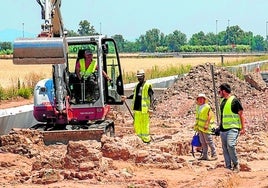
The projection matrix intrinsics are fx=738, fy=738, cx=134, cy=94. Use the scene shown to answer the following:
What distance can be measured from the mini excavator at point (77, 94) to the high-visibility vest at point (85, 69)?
0.08 meters

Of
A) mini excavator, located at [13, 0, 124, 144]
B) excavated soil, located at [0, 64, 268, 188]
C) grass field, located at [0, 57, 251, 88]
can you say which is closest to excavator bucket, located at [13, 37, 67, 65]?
excavated soil, located at [0, 64, 268, 188]

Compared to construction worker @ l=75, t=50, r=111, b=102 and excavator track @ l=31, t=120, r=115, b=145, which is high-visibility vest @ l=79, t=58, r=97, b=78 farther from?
excavator track @ l=31, t=120, r=115, b=145

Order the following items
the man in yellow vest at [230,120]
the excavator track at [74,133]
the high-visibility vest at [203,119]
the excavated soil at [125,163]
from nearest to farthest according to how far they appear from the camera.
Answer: the excavated soil at [125,163]
the man in yellow vest at [230,120]
the high-visibility vest at [203,119]
the excavator track at [74,133]

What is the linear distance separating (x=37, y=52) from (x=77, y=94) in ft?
13.0

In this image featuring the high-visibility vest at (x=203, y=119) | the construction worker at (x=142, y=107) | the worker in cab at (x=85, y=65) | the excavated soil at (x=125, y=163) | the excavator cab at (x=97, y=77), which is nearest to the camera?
the excavated soil at (x=125, y=163)

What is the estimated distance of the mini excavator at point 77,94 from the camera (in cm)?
1569

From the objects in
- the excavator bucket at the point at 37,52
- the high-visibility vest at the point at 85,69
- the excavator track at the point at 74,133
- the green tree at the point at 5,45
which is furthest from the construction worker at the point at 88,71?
the green tree at the point at 5,45

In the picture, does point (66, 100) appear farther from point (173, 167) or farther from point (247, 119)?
point (247, 119)

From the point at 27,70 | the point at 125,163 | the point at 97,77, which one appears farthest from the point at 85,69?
the point at 27,70

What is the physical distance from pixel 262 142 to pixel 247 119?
15.4 feet

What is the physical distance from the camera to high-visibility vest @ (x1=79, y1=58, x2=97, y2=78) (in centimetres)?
1631

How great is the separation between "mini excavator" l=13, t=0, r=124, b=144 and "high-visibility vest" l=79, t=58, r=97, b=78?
77 mm

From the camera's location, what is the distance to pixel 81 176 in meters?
11.6

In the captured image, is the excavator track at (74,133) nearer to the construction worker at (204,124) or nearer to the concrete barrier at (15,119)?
the concrete barrier at (15,119)
